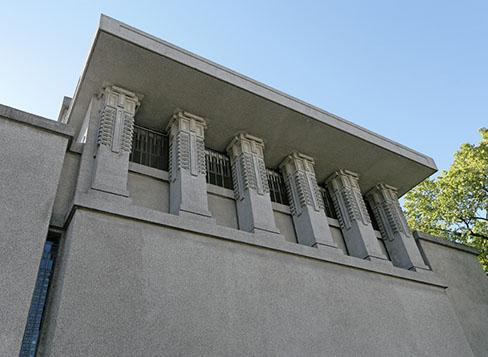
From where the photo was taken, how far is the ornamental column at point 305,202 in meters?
9.73

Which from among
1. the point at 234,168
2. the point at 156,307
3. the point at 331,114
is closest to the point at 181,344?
the point at 156,307

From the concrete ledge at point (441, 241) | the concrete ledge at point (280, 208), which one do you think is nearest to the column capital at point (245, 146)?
the concrete ledge at point (280, 208)

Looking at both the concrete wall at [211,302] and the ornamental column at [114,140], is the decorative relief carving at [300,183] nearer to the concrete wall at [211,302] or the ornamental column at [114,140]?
the concrete wall at [211,302]

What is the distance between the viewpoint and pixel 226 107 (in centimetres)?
995

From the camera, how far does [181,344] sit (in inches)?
242

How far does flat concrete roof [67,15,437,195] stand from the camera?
8.66m

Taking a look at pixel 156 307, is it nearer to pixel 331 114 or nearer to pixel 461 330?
pixel 331 114

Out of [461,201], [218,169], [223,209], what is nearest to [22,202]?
[223,209]

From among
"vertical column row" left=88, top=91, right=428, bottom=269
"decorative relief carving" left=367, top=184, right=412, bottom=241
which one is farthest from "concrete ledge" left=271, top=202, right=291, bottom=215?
"decorative relief carving" left=367, top=184, right=412, bottom=241

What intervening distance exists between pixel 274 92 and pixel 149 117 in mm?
3112

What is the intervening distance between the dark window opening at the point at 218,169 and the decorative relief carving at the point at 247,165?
166 millimetres

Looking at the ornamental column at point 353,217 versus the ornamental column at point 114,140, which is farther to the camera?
the ornamental column at point 353,217

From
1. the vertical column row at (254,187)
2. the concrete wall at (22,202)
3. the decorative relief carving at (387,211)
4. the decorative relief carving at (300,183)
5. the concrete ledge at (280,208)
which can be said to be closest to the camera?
the concrete wall at (22,202)

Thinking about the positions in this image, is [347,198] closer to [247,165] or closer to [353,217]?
[353,217]
